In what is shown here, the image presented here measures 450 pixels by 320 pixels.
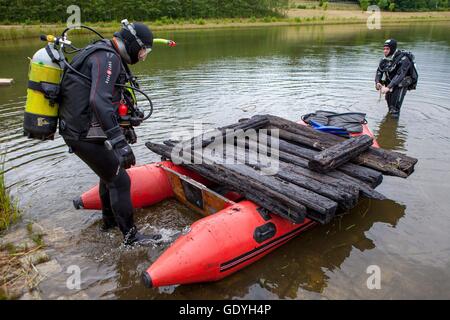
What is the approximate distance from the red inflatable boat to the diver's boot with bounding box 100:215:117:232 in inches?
14.6

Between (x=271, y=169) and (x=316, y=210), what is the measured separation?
41.8 inches

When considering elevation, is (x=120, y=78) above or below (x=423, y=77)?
above

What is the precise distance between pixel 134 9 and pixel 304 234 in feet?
131

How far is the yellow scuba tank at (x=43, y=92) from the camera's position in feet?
11.3

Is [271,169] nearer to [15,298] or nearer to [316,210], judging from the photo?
[316,210]

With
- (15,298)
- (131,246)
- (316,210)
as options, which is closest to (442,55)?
(316,210)

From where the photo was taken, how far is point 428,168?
6.24 meters

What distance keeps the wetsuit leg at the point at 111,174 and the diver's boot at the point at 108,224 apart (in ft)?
1.47

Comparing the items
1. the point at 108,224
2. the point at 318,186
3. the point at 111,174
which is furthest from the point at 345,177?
the point at 108,224

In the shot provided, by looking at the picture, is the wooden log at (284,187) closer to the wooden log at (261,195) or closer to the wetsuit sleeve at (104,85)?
the wooden log at (261,195)

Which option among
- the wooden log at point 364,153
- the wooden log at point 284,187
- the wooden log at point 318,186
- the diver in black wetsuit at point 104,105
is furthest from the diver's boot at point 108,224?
the wooden log at point 364,153

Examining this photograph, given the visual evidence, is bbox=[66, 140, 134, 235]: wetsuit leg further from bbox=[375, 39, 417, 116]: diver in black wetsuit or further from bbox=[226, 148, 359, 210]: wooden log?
bbox=[375, 39, 417, 116]: diver in black wetsuit
